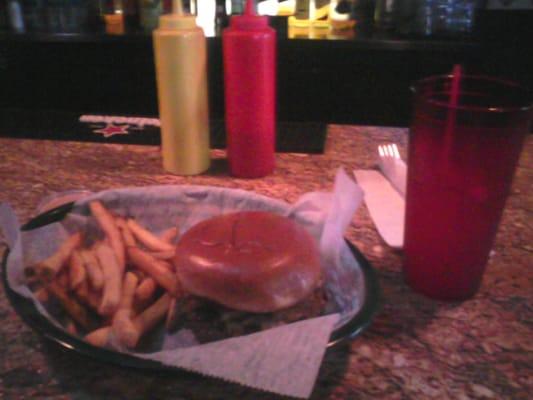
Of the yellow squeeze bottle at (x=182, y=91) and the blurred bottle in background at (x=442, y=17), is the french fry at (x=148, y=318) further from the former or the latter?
the blurred bottle in background at (x=442, y=17)

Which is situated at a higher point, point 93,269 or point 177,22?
point 177,22

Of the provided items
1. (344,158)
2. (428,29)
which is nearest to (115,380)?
(344,158)

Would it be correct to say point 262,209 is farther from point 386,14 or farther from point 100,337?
point 386,14

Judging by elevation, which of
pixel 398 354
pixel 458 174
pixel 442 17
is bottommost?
pixel 398 354

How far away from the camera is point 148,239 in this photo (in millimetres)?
593

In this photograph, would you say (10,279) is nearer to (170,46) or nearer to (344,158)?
(170,46)

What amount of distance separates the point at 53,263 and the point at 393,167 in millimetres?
589

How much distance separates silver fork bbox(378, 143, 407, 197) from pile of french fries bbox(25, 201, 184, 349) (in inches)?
17.1

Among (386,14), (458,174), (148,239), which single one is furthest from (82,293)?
(386,14)

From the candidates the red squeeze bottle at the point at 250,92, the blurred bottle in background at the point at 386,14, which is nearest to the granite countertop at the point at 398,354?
Answer: the red squeeze bottle at the point at 250,92

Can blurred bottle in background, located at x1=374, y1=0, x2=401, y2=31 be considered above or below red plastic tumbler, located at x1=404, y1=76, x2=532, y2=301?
above

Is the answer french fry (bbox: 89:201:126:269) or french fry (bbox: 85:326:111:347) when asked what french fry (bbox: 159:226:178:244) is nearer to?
french fry (bbox: 89:201:126:269)

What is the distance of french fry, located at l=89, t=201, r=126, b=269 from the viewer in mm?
559

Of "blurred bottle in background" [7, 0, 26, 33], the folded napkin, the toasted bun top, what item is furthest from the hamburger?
"blurred bottle in background" [7, 0, 26, 33]
